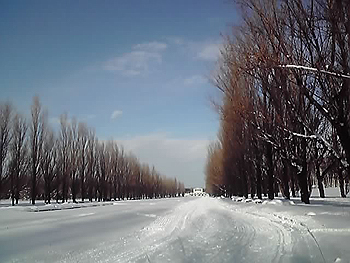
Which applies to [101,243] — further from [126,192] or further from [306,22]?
[126,192]

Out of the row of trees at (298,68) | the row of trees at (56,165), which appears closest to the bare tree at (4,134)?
the row of trees at (56,165)

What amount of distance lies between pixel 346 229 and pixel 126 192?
6922cm

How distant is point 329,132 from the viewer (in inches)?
647

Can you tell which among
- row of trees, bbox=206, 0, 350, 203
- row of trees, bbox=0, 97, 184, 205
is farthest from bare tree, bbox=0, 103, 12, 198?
row of trees, bbox=206, 0, 350, 203

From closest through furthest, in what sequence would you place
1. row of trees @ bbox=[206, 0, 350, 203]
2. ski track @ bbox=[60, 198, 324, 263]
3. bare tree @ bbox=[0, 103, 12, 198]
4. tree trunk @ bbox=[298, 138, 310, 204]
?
ski track @ bbox=[60, 198, 324, 263] < row of trees @ bbox=[206, 0, 350, 203] < tree trunk @ bbox=[298, 138, 310, 204] < bare tree @ bbox=[0, 103, 12, 198]

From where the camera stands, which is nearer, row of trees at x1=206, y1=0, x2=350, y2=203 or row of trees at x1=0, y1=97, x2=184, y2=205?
row of trees at x1=206, y1=0, x2=350, y2=203

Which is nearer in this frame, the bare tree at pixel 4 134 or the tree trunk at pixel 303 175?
the tree trunk at pixel 303 175

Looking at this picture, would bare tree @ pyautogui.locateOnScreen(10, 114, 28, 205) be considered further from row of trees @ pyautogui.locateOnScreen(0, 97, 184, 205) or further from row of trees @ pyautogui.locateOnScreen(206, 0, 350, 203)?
row of trees @ pyautogui.locateOnScreen(206, 0, 350, 203)

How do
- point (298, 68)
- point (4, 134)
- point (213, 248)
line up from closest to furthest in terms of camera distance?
1. point (213, 248)
2. point (298, 68)
3. point (4, 134)

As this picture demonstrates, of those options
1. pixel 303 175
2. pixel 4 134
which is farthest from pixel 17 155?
pixel 303 175

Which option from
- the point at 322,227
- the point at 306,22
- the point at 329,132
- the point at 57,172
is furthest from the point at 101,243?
the point at 57,172

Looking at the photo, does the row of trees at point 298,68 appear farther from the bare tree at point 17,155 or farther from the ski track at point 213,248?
the bare tree at point 17,155

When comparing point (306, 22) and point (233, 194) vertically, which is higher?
point (306, 22)

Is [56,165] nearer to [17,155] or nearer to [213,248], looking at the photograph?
[17,155]
